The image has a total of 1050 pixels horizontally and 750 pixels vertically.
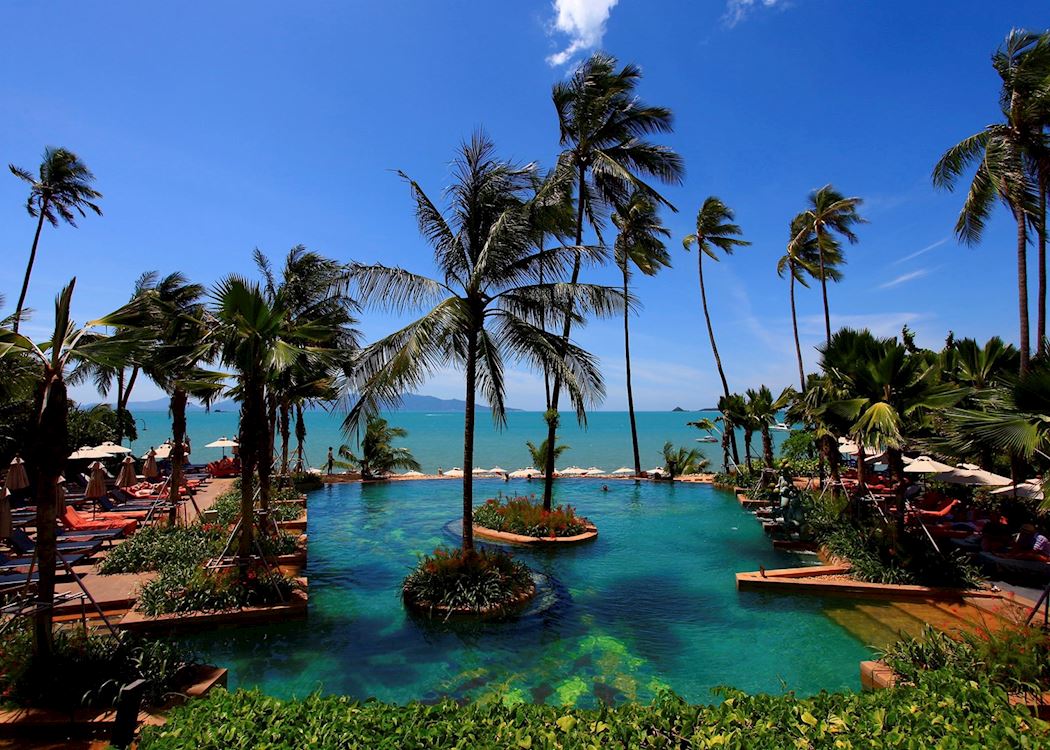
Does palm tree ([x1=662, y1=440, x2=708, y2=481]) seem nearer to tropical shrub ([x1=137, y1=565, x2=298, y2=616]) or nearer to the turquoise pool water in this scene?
the turquoise pool water

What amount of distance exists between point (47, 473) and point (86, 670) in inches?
83.3

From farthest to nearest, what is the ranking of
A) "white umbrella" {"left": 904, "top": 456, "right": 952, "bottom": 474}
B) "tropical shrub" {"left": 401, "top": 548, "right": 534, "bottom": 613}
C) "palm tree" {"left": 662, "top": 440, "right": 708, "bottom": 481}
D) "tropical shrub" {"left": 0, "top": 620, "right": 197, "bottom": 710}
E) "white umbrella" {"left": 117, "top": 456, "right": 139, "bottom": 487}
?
"palm tree" {"left": 662, "top": 440, "right": 708, "bottom": 481}, "white umbrella" {"left": 117, "top": 456, "right": 139, "bottom": 487}, "white umbrella" {"left": 904, "top": 456, "right": 952, "bottom": 474}, "tropical shrub" {"left": 401, "top": 548, "right": 534, "bottom": 613}, "tropical shrub" {"left": 0, "top": 620, "right": 197, "bottom": 710}

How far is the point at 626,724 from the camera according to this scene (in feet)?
12.9

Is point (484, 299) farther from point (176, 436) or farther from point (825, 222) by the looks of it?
point (825, 222)

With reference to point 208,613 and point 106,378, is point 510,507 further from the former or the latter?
point 106,378

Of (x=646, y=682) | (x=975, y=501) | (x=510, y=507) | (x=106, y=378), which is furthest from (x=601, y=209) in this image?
(x=106, y=378)

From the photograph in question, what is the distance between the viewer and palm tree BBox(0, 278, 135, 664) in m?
5.35

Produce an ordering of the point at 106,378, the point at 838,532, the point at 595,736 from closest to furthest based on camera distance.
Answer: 1. the point at 595,736
2. the point at 838,532
3. the point at 106,378

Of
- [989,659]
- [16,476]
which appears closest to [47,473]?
[989,659]

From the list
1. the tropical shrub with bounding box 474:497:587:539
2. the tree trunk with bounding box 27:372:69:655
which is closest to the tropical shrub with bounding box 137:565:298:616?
the tree trunk with bounding box 27:372:69:655

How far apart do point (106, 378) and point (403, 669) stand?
27870mm

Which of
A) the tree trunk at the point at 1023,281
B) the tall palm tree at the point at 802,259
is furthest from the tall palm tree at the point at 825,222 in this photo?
the tree trunk at the point at 1023,281

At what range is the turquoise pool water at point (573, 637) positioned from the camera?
268 inches

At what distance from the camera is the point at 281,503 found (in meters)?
16.8
